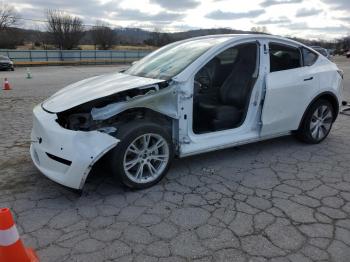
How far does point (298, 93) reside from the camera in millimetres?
4844

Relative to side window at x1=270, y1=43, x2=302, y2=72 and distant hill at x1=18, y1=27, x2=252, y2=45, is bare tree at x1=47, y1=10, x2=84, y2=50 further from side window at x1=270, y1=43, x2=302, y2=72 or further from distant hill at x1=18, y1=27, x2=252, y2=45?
side window at x1=270, y1=43, x2=302, y2=72

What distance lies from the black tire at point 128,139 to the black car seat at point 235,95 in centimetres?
103

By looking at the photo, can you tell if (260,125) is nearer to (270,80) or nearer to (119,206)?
(270,80)

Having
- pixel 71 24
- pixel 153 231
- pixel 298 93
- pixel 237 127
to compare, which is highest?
pixel 71 24

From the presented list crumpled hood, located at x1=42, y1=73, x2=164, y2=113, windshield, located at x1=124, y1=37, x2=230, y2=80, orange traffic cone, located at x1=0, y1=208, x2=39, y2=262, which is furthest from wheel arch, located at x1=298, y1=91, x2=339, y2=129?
orange traffic cone, located at x1=0, y1=208, x2=39, y2=262

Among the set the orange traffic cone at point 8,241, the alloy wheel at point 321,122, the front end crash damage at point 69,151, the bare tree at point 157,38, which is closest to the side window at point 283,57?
the alloy wheel at point 321,122

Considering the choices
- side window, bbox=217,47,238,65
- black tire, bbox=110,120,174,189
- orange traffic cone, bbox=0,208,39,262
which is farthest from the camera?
side window, bbox=217,47,238,65

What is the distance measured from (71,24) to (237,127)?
179 feet

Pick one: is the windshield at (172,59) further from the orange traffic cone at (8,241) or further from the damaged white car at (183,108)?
the orange traffic cone at (8,241)

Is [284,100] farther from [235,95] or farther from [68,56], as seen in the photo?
[68,56]

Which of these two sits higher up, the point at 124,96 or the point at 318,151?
the point at 124,96

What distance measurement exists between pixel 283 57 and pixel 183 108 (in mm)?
1869

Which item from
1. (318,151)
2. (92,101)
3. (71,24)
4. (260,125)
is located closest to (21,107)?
(92,101)

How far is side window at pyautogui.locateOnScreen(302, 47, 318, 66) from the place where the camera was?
5047mm
